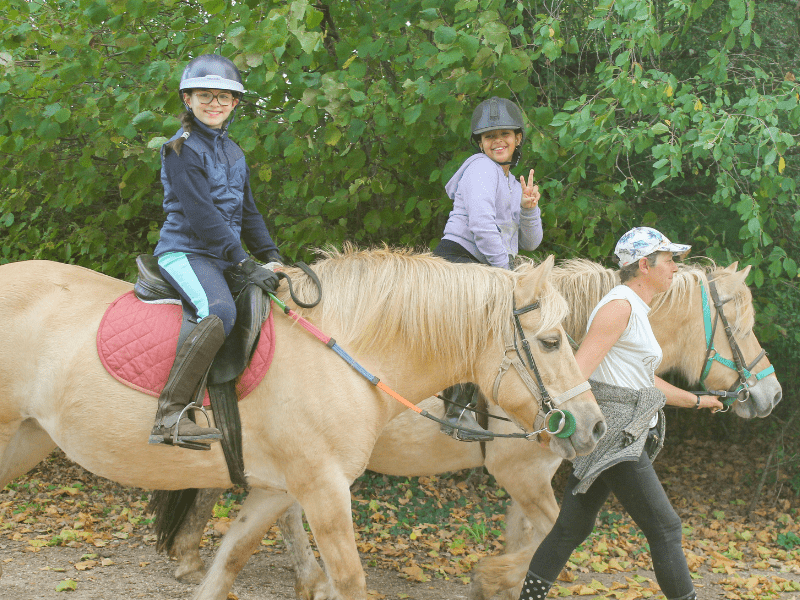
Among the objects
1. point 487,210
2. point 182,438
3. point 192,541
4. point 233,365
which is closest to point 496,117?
point 487,210

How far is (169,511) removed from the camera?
4.36 metres

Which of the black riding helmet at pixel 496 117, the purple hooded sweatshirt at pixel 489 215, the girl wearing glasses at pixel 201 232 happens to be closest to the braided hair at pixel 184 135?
the girl wearing glasses at pixel 201 232

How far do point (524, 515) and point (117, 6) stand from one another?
165 inches

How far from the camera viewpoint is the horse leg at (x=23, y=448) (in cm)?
333

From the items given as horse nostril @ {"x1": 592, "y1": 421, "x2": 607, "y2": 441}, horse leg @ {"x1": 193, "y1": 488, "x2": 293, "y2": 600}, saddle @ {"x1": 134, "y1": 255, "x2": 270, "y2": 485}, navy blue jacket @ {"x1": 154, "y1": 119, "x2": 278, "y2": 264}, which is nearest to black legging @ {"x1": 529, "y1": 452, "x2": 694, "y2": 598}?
horse nostril @ {"x1": 592, "y1": 421, "x2": 607, "y2": 441}

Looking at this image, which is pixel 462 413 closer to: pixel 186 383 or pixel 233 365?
pixel 233 365

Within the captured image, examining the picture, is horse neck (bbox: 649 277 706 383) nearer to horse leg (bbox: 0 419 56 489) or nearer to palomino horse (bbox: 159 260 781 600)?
palomino horse (bbox: 159 260 781 600)

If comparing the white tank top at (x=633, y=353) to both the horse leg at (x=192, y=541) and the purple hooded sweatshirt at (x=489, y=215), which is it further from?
the horse leg at (x=192, y=541)

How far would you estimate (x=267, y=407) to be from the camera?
9.50 feet

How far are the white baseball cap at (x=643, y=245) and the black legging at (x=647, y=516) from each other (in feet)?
2.98

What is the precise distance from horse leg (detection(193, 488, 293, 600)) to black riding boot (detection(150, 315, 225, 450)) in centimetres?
88

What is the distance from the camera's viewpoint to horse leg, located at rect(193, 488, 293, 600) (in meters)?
3.51

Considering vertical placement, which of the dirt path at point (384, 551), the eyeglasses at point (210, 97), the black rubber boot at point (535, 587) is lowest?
the dirt path at point (384, 551)

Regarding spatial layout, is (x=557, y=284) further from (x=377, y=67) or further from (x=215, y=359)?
(x=377, y=67)
